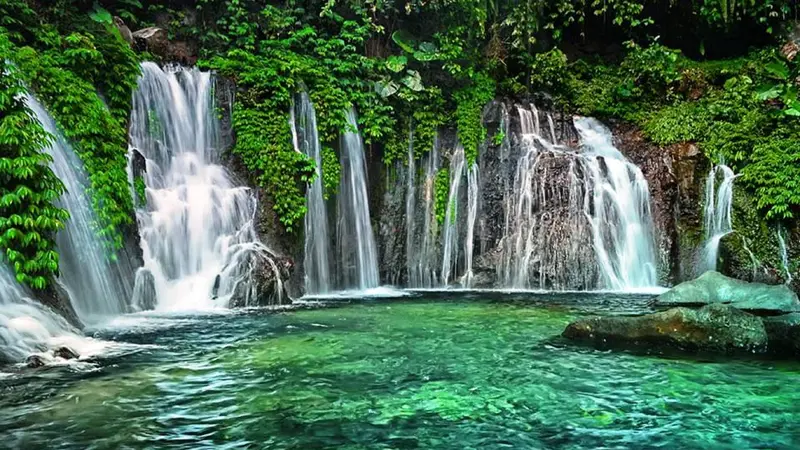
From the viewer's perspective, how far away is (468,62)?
16.6 meters

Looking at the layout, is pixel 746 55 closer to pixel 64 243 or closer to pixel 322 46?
pixel 322 46

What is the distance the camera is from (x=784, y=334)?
6555mm

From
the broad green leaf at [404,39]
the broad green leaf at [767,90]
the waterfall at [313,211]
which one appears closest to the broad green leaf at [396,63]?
the broad green leaf at [404,39]

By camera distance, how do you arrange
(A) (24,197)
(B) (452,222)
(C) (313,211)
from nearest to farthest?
(A) (24,197) → (C) (313,211) → (B) (452,222)

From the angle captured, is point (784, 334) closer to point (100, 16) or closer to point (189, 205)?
point (189, 205)

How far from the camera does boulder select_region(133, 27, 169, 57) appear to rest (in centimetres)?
1330

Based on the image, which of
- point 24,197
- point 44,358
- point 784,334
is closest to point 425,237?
point 784,334

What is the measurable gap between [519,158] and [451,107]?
2.49 metres

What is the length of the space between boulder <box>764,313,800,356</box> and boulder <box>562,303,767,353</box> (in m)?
0.10

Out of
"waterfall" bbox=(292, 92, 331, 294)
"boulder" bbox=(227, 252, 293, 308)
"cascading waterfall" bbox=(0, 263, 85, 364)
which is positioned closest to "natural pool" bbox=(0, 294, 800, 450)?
"cascading waterfall" bbox=(0, 263, 85, 364)

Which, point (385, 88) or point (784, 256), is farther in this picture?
point (385, 88)

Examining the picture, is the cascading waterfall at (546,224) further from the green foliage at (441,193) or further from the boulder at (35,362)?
the boulder at (35,362)

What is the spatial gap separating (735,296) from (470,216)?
7.21 meters

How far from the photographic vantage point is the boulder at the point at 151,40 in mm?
13305
